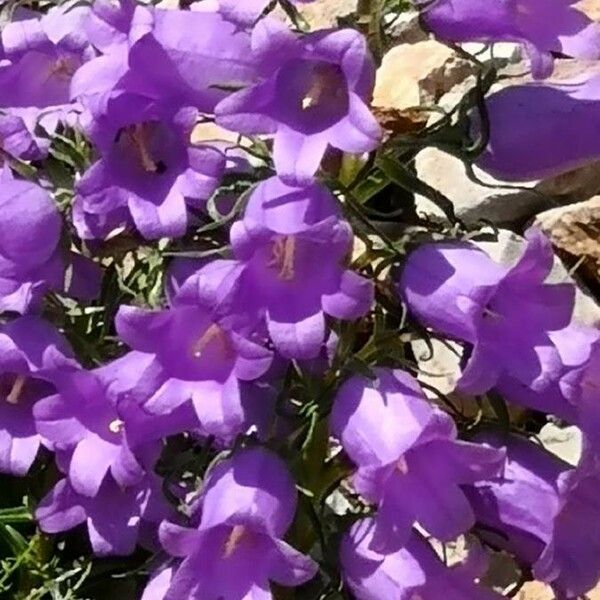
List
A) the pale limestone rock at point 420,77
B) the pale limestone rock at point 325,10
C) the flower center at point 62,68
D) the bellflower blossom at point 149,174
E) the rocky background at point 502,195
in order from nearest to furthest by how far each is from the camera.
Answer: the bellflower blossom at point 149,174 < the flower center at point 62,68 < the rocky background at point 502,195 < the pale limestone rock at point 420,77 < the pale limestone rock at point 325,10

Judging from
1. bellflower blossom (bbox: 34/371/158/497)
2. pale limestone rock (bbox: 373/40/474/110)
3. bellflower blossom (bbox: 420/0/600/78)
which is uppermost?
bellflower blossom (bbox: 420/0/600/78)

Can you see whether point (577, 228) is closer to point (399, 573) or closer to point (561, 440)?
point (561, 440)

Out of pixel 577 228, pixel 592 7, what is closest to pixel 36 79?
pixel 577 228

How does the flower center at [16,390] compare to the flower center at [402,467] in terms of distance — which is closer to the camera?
the flower center at [402,467]

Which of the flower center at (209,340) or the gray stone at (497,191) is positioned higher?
the flower center at (209,340)

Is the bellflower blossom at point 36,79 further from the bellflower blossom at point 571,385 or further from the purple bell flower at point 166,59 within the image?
the bellflower blossom at point 571,385

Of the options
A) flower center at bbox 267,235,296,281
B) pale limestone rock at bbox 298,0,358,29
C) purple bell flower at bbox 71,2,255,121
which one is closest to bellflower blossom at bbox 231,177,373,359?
flower center at bbox 267,235,296,281

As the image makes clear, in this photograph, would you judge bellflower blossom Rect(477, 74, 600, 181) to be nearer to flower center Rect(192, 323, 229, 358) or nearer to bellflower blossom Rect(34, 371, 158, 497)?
flower center Rect(192, 323, 229, 358)

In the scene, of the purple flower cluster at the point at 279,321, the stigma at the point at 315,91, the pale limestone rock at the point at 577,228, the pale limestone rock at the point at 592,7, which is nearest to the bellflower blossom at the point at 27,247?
the purple flower cluster at the point at 279,321
